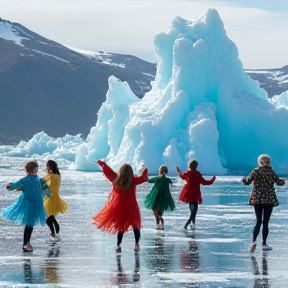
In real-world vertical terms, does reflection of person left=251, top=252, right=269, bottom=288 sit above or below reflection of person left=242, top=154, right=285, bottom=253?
below

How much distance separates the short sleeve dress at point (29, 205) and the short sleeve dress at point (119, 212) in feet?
3.01

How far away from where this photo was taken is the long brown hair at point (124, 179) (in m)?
11.7

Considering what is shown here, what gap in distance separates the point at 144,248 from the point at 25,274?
306 cm

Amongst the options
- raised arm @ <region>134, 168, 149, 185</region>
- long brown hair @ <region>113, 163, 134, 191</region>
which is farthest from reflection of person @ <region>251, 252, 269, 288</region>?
long brown hair @ <region>113, 163, 134, 191</region>

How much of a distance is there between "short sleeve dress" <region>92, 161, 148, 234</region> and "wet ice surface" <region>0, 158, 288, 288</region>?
→ 388 millimetres

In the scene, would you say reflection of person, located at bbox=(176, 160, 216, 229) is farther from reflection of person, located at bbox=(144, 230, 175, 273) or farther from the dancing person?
the dancing person

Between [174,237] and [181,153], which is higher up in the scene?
[181,153]

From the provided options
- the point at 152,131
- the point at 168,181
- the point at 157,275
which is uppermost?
the point at 152,131

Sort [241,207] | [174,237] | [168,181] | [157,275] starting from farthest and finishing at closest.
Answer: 1. [241,207]
2. [168,181]
3. [174,237]
4. [157,275]

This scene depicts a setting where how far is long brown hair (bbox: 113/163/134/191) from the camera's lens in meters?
11.7

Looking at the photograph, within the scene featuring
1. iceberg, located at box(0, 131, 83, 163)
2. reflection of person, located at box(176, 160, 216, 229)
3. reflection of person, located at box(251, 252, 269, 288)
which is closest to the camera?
reflection of person, located at box(251, 252, 269, 288)

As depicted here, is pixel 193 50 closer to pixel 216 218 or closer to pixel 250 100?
pixel 250 100

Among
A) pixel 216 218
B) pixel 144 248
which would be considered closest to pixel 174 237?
pixel 144 248

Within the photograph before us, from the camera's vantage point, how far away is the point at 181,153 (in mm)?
43969
